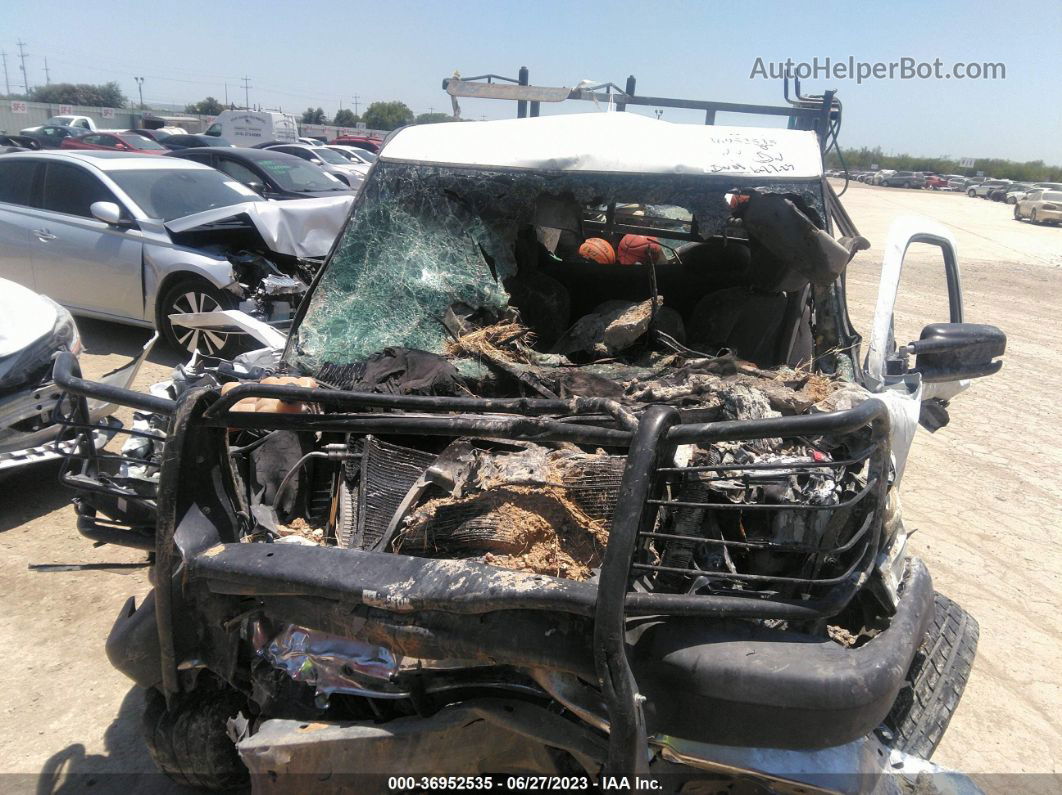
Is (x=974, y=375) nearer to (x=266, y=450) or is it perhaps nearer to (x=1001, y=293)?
(x=266, y=450)

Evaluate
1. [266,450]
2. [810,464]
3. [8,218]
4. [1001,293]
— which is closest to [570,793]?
[810,464]

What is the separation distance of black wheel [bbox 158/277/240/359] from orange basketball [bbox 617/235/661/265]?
406 cm

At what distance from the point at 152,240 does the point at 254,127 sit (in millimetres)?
21705

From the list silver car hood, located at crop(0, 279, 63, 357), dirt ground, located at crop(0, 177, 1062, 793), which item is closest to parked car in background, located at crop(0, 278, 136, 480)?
silver car hood, located at crop(0, 279, 63, 357)

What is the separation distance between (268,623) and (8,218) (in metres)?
7.69

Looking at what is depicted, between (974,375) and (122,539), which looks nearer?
(122,539)

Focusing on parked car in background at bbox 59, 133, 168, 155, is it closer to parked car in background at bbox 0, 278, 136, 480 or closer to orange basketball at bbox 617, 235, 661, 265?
parked car in background at bbox 0, 278, 136, 480

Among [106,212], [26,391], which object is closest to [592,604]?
[26,391]

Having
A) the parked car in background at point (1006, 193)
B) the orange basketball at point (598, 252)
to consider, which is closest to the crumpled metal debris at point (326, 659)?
the orange basketball at point (598, 252)

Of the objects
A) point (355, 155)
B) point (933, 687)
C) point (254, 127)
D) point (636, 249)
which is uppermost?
point (254, 127)

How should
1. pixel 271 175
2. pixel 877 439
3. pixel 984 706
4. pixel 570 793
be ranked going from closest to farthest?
pixel 877 439 < pixel 570 793 < pixel 984 706 < pixel 271 175

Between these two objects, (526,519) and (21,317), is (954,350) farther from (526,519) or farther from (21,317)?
(21,317)

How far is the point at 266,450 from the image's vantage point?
2559mm

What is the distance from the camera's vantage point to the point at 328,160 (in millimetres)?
19406
